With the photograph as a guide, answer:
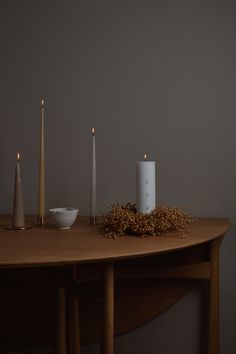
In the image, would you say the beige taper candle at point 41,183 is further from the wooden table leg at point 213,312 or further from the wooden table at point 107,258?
the wooden table leg at point 213,312

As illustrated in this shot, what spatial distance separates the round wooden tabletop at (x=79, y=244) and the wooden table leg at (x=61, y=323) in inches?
8.0

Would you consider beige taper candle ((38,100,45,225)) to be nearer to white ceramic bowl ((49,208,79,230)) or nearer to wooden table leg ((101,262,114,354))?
white ceramic bowl ((49,208,79,230))

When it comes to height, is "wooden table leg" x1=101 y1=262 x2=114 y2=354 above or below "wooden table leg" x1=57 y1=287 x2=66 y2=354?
above

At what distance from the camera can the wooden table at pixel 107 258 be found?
0.81 metres

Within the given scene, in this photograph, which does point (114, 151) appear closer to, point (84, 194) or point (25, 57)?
point (84, 194)

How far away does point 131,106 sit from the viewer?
4.52 feet

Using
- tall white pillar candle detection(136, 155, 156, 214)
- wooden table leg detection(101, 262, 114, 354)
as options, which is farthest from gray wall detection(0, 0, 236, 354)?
wooden table leg detection(101, 262, 114, 354)

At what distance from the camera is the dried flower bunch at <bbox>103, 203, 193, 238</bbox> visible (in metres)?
1.02

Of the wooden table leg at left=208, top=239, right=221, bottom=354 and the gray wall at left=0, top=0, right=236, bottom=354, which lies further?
the gray wall at left=0, top=0, right=236, bottom=354

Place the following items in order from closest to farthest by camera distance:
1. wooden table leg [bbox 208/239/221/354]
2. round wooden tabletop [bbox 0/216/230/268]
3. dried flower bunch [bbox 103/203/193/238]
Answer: round wooden tabletop [bbox 0/216/230/268]
dried flower bunch [bbox 103/203/193/238]
wooden table leg [bbox 208/239/221/354]

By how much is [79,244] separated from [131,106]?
623 mm

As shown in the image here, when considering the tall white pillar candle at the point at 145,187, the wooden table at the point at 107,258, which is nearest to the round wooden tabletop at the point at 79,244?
the wooden table at the point at 107,258

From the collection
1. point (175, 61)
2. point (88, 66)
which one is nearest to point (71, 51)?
point (88, 66)

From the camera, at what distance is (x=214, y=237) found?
1007 mm
